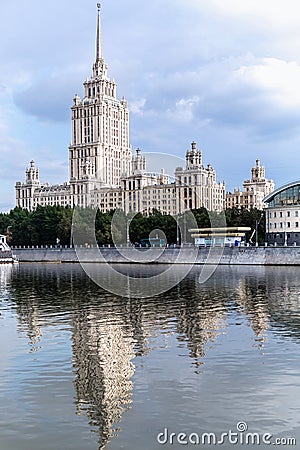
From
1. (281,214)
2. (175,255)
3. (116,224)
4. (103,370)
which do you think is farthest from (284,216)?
(103,370)

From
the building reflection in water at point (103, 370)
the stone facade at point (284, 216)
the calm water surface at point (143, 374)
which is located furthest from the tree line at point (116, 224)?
the building reflection in water at point (103, 370)

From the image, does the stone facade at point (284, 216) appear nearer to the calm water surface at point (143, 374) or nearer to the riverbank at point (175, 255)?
the riverbank at point (175, 255)

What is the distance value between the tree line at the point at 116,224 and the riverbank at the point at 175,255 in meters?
10.3

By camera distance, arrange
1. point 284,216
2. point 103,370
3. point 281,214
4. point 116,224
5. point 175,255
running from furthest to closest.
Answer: point 116,224 < point 281,214 < point 284,216 < point 175,255 < point 103,370

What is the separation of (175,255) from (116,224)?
122ft

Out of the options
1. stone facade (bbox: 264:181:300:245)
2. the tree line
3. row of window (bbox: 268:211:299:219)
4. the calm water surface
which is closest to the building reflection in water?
the calm water surface

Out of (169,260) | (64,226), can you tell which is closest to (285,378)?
(169,260)

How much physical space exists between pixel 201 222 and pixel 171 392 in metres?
109

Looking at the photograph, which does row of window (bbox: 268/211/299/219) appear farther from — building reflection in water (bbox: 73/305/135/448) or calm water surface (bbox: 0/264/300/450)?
building reflection in water (bbox: 73/305/135/448)

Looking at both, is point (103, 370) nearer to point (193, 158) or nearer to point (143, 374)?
point (143, 374)

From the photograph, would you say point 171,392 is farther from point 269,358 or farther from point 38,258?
point 38,258

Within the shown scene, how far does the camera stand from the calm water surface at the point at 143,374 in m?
17.7

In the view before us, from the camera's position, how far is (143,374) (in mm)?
23047

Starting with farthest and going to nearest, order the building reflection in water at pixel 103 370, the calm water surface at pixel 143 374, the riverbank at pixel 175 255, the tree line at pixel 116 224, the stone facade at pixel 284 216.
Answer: the tree line at pixel 116 224, the stone facade at pixel 284 216, the riverbank at pixel 175 255, the building reflection in water at pixel 103 370, the calm water surface at pixel 143 374
